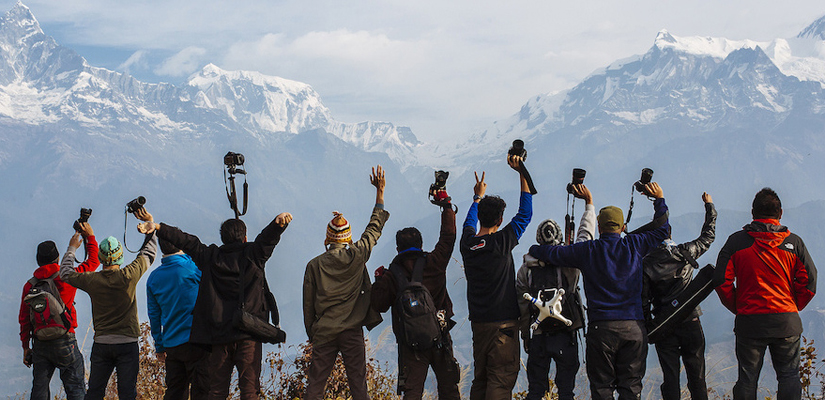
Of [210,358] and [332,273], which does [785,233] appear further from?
[210,358]

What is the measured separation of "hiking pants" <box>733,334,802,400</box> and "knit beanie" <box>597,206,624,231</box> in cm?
142

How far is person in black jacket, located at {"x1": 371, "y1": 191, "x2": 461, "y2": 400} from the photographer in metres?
6.13

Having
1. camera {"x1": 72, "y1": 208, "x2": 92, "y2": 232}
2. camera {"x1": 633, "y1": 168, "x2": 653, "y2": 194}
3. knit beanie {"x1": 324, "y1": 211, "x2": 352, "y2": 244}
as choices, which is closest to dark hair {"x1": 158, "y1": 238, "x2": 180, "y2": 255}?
camera {"x1": 72, "y1": 208, "x2": 92, "y2": 232}


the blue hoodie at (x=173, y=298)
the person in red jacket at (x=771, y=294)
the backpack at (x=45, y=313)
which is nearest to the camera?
the person in red jacket at (x=771, y=294)

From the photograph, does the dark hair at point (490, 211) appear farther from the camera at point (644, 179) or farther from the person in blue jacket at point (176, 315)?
the person in blue jacket at point (176, 315)

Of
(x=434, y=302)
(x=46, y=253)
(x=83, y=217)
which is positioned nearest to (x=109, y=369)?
(x=46, y=253)

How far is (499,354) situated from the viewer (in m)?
5.93

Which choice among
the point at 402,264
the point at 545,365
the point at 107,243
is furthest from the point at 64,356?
the point at 545,365

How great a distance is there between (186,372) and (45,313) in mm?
1855

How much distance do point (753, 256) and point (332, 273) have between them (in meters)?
3.63

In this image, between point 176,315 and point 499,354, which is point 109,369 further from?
point 499,354

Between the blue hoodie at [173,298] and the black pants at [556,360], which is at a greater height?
the blue hoodie at [173,298]

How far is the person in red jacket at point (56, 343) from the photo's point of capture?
7367 mm

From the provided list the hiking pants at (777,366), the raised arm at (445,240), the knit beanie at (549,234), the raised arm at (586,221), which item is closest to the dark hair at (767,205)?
the hiking pants at (777,366)
